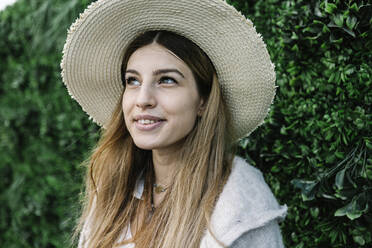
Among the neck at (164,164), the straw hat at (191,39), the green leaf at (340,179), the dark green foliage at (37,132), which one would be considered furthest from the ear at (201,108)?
the dark green foliage at (37,132)

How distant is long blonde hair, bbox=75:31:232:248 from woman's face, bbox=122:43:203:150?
0.15ft

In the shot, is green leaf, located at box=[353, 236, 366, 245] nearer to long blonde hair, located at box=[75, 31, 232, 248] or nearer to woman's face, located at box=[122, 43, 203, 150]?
long blonde hair, located at box=[75, 31, 232, 248]

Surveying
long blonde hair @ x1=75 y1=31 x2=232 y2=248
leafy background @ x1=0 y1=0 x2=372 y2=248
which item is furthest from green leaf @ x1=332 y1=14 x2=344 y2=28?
long blonde hair @ x1=75 y1=31 x2=232 y2=248

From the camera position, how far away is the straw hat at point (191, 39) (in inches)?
71.8

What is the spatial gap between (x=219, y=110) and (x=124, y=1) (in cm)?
64

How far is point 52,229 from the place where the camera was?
3857 millimetres

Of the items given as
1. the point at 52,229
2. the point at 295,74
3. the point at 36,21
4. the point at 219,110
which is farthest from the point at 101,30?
the point at 52,229

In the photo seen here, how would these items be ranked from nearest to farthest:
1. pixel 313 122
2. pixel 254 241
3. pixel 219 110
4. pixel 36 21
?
pixel 254 241 < pixel 219 110 < pixel 313 122 < pixel 36 21

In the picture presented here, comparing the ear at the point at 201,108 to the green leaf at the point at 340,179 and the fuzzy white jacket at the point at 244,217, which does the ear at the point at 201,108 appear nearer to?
the fuzzy white jacket at the point at 244,217

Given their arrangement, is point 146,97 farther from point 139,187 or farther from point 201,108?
point 139,187

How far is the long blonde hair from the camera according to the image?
1.86 m

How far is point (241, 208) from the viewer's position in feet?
5.74

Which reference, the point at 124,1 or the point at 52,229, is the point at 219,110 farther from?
the point at 52,229

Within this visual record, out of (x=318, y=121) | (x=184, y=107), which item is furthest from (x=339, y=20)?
(x=184, y=107)
